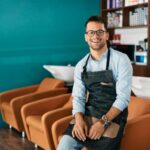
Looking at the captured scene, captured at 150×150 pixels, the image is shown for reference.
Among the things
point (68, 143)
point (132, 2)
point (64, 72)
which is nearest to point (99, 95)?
point (68, 143)

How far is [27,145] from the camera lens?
3.52 metres

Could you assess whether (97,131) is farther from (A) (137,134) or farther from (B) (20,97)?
(B) (20,97)

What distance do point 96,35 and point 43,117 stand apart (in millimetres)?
1171

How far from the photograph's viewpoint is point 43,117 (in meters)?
2.84

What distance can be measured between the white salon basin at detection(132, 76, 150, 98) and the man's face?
1.01m

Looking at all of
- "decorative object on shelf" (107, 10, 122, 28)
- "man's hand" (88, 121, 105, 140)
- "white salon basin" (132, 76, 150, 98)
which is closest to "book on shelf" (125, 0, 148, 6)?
"decorative object on shelf" (107, 10, 122, 28)

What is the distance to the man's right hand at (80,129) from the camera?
1.90m

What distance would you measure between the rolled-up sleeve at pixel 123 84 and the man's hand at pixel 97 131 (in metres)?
0.17

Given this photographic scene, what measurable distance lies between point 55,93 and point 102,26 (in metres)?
1.98

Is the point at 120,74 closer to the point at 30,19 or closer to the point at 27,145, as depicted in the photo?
the point at 27,145

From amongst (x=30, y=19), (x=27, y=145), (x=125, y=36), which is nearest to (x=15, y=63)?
(x=30, y=19)

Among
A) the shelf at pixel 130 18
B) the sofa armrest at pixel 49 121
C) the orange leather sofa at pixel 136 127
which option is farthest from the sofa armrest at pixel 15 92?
the orange leather sofa at pixel 136 127

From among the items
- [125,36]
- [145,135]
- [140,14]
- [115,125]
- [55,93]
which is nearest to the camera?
[115,125]

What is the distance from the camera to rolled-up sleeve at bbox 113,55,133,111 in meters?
1.92
